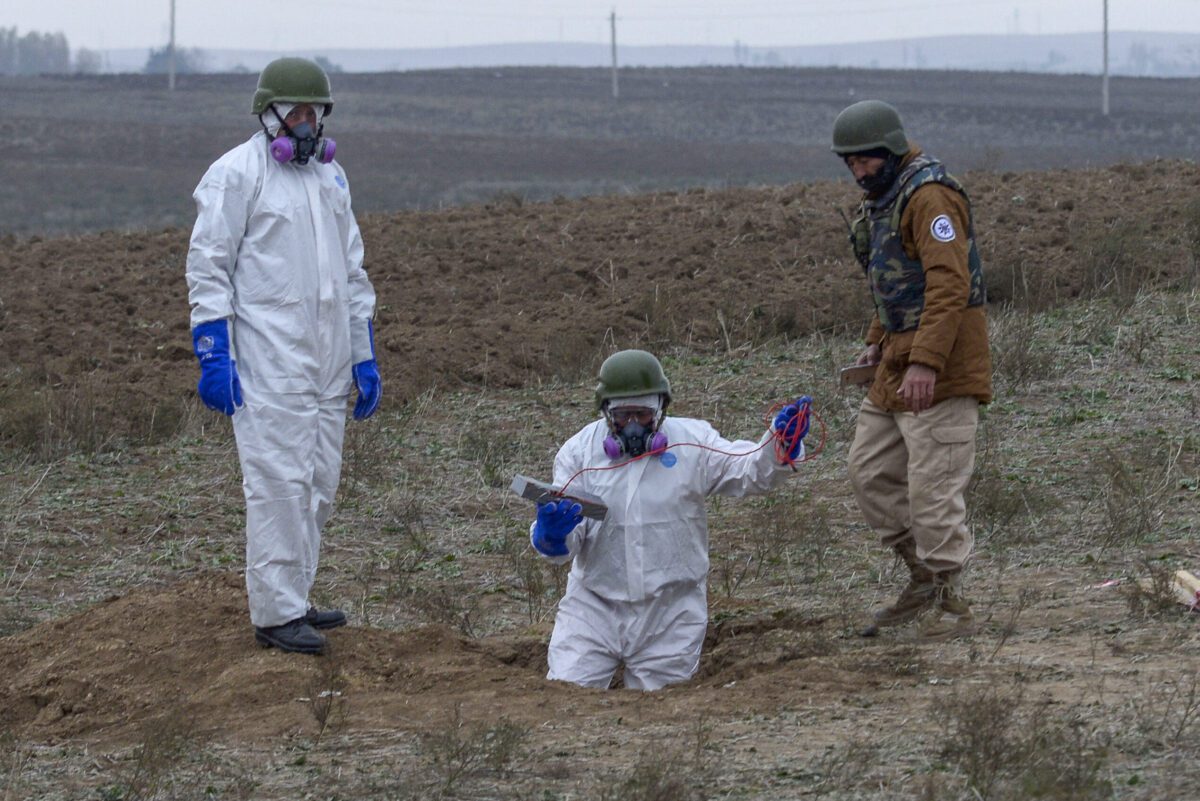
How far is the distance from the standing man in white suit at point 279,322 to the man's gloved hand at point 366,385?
0.50 ft

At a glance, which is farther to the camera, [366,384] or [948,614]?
[366,384]

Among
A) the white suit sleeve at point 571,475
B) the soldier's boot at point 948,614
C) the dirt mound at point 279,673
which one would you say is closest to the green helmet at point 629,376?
the white suit sleeve at point 571,475

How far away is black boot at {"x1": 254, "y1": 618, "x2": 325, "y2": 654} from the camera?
6.19 m

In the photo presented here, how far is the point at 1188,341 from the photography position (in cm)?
1125

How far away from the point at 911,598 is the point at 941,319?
1.10 metres

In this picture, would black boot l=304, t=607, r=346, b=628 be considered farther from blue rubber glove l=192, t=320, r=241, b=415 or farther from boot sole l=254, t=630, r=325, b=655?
blue rubber glove l=192, t=320, r=241, b=415

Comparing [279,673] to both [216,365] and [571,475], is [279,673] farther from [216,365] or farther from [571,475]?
[571,475]

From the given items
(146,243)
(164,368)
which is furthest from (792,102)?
(164,368)

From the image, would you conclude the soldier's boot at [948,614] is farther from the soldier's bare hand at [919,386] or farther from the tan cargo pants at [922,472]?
the soldier's bare hand at [919,386]

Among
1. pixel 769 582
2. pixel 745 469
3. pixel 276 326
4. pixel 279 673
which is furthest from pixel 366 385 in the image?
pixel 769 582

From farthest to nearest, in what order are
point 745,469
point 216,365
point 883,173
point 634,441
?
point 634,441 → point 745,469 → point 883,173 → point 216,365

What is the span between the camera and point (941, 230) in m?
5.72

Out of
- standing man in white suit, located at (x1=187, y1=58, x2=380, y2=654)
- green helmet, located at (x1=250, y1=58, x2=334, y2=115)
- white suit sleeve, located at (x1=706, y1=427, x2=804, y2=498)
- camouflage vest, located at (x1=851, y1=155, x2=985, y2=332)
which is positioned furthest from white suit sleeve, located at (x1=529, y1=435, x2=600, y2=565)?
green helmet, located at (x1=250, y1=58, x2=334, y2=115)

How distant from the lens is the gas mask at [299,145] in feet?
19.7
